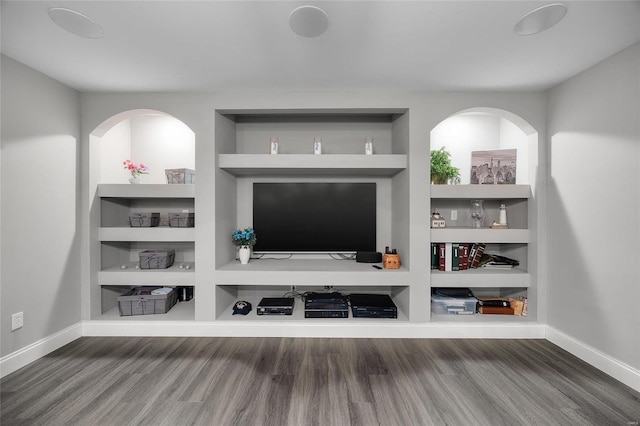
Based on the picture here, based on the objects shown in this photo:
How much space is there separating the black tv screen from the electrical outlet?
1912 mm

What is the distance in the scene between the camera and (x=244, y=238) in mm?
3043

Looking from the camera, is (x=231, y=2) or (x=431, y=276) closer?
(x=231, y=2)

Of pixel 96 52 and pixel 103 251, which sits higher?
pixel 96 52

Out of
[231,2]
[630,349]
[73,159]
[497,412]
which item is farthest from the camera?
[73,159]

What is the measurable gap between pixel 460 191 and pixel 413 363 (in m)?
1.59

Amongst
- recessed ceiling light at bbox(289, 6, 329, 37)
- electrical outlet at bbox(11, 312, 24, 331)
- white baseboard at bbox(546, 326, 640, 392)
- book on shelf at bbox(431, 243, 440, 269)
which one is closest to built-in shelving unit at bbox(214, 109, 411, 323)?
book on shelf at bbox(431, 243, 440, 269)

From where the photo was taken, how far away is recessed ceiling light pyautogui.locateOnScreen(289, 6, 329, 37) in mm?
1636

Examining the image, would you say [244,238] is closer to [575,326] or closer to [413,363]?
[413,363]

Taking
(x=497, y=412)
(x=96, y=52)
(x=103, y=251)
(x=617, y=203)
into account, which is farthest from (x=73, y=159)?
(x=617, y=203)

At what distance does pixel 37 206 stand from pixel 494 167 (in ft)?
13.2

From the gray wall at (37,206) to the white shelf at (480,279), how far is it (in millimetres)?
3342

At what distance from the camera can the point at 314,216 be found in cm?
321

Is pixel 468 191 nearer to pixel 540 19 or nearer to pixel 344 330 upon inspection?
pixel 540 19

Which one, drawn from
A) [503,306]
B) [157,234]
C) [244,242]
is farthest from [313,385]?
[503,306]
